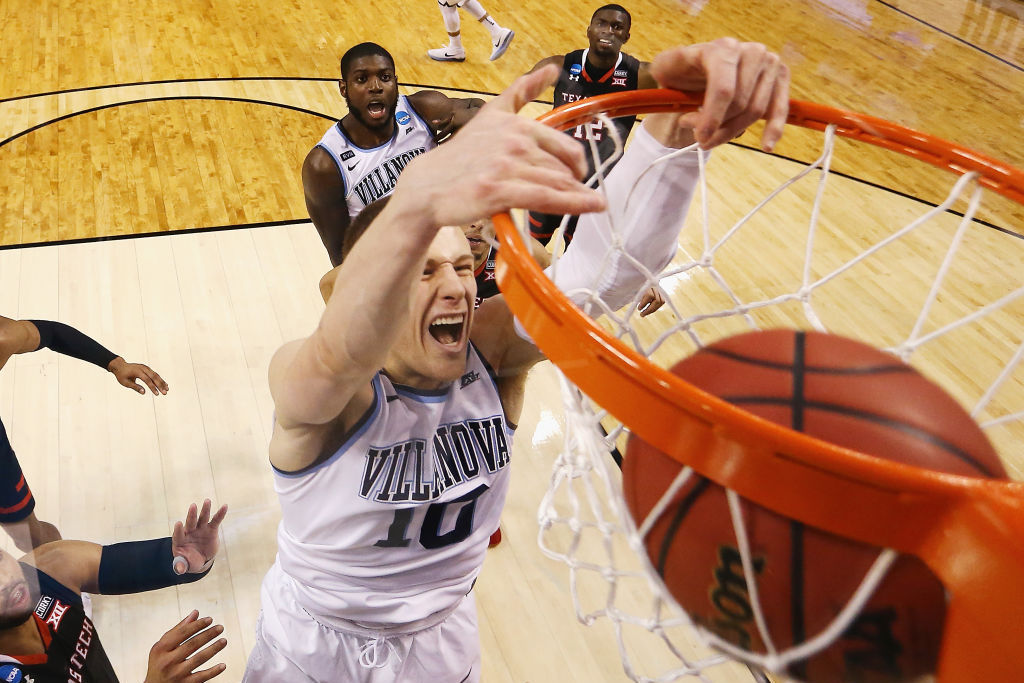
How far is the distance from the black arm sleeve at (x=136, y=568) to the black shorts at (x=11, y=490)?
1.08ft

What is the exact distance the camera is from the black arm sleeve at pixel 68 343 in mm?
2688

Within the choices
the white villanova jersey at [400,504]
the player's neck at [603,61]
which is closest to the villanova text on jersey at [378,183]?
the player's neck at [603,61]

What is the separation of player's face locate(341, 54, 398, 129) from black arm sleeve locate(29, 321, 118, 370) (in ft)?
4.01

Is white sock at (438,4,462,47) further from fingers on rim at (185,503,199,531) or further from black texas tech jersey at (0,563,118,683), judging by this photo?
black texas tech jersey at (0,563,118,683)

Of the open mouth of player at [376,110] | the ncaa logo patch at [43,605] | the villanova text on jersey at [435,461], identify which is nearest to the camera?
the villanova text on jersey at [435,461]

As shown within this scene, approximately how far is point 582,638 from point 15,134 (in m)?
4.46

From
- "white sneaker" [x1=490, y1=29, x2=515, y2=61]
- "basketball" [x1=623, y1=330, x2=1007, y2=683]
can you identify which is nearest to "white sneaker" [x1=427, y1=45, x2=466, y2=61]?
"white sneaker" [x1=490, y1=29, x2=515, y2=61]

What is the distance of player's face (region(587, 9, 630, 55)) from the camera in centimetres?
361

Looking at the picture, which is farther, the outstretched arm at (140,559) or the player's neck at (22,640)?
the outstretched arm at (140,559)

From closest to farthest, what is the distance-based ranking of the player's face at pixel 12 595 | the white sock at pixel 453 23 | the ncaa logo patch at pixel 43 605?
the player's face at pixel 12 595, the ncaa logo patch at pixel 43 605, the white sock at pixel 453 23

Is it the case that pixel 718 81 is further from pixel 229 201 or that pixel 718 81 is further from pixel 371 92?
pixel 229 201

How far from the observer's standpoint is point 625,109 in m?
1.33

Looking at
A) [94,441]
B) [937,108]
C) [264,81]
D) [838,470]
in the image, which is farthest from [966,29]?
[838,470]

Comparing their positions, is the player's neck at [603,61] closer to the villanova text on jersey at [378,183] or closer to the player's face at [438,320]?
the villanova text on jersey at [378,183]
